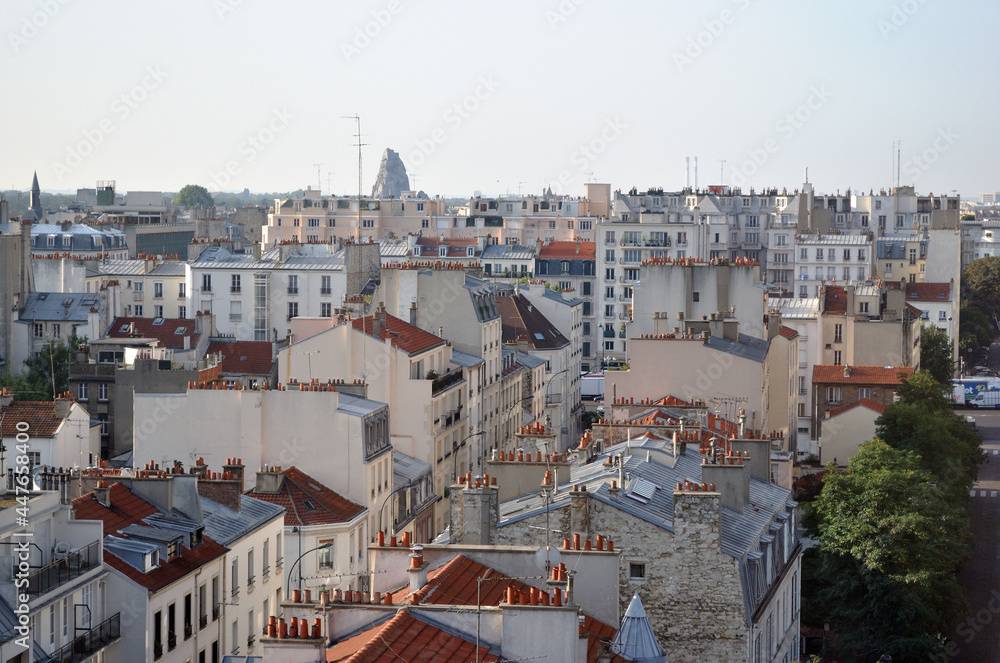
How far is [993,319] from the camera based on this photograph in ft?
504

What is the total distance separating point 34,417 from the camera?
1960 inches

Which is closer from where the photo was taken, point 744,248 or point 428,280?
point 428,280

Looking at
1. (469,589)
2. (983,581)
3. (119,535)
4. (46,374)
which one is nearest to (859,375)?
(983,581)

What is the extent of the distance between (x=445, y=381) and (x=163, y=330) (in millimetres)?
23276

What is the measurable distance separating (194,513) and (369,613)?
14.2 meters

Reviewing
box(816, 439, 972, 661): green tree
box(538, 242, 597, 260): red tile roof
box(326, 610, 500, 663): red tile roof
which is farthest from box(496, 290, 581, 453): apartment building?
box(326, 610, 500, 663): red tile roof

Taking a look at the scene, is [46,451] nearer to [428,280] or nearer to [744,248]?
[428,280]

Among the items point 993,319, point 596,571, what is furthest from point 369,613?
point 993,319

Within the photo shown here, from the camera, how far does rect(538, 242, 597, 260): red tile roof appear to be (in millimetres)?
117875

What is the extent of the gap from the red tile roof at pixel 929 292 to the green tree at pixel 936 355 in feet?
49.3

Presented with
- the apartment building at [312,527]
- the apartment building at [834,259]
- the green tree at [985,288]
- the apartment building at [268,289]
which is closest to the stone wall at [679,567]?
the apartment building at [312,527]

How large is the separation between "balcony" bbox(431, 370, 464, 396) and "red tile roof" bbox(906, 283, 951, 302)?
200 feet

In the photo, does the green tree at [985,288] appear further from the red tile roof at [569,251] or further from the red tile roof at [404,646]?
the red tile roof at [404,646]

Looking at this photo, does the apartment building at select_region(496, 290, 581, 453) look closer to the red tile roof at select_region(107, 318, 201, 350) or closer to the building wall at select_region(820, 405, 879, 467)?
the building wall at select_region(820, 405, 879, 467)
